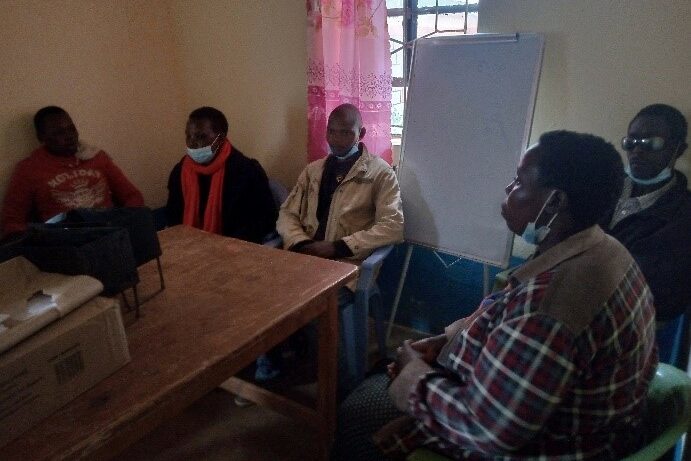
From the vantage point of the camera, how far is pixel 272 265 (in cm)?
155

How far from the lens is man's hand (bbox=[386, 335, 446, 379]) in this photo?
1.24 meters

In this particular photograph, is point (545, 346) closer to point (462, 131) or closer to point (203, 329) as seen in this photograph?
point (203, 329)

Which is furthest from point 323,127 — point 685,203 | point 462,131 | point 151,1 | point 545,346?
point 545,346

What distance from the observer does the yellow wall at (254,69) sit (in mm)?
2664

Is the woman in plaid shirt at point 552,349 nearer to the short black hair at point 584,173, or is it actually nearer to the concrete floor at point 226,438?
the short black hair at point 584,173

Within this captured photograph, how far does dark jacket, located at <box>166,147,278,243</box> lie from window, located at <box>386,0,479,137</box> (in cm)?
83

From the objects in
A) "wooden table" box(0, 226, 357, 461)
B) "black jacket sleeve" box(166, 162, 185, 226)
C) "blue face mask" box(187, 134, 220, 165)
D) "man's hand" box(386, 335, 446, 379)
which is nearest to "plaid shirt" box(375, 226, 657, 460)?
"man's hand" box(386, 335, 446, 379)

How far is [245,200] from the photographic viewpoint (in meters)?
2.45

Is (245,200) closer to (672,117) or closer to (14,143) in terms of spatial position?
(14,143)

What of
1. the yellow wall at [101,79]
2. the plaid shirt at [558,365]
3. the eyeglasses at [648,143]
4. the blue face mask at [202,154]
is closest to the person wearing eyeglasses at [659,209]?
the eyeglasses at [648,143]

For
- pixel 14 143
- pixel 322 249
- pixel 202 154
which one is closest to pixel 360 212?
pixel 322 249

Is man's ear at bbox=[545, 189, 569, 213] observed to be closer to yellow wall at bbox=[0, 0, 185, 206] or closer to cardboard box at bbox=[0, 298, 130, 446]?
cardboard box at bbox=[0, 298, 130, 446]

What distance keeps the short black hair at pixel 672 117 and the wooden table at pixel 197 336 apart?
45.8 inches

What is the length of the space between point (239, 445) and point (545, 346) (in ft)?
4.67
